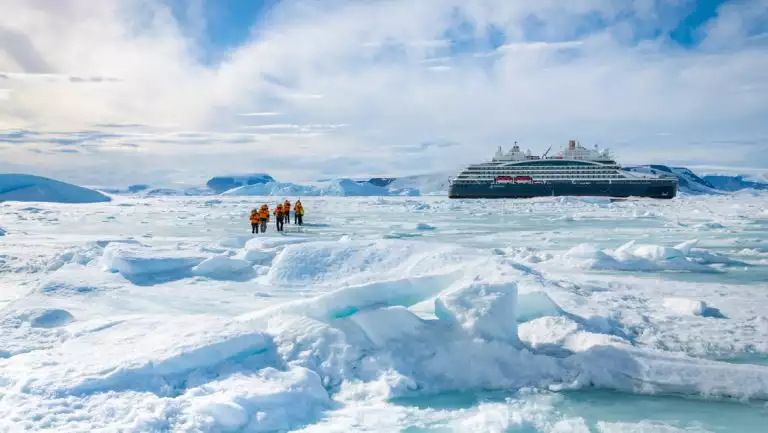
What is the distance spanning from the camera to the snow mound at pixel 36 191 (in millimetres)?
63281

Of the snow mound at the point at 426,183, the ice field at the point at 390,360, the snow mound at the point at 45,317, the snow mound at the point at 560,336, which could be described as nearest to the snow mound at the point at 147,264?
the ice field at the point at 390,360

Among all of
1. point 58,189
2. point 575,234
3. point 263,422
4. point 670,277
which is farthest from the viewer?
point 58,189

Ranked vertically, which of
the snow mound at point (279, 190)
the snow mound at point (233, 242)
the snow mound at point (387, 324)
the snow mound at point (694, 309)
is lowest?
the snow mound at point (279, 190)

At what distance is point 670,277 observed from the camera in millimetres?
9188

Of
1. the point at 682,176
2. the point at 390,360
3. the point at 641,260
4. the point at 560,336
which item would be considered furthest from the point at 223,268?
the point at 682,176

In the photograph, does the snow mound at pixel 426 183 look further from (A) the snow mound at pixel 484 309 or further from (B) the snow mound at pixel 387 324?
(B) the snow mound at pixel 387 324

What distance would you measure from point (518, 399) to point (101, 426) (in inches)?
106

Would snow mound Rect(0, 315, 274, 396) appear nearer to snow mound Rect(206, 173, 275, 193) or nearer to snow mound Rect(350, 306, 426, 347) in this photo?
snow mound Rect(350, 306, 426, 347)

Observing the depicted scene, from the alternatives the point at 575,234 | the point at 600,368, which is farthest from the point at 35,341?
the point at 575,234

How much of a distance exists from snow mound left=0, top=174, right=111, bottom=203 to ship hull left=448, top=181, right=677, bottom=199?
42.5 meters

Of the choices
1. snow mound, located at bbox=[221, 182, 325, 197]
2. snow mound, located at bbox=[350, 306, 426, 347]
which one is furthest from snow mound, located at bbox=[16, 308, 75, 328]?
snow mound, located at bbox=[221, 182, 325, 197]

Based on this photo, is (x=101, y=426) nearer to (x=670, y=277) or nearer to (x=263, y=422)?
(x=263, y=422)

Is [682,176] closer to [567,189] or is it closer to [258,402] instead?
[567,189]

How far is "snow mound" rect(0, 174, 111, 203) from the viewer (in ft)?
208
